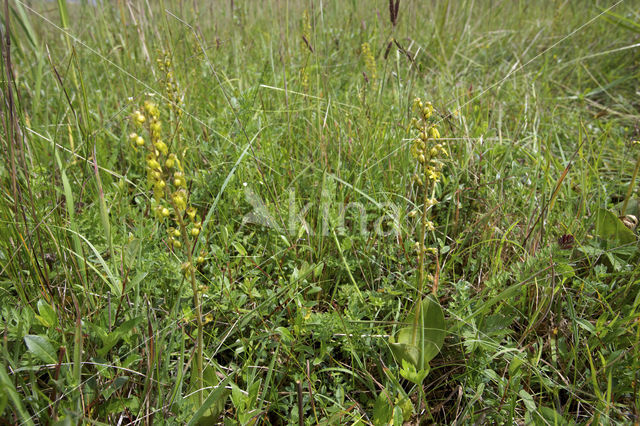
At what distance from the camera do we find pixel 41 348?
995mm

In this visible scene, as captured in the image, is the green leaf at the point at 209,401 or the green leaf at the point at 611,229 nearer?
the green leaf at the point at 209,401

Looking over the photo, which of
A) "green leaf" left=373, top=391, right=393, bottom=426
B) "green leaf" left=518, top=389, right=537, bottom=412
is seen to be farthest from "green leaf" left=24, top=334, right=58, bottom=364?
"green leaf" left=518, top=389, right=537, bottom=412

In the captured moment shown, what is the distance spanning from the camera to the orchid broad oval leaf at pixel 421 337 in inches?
46.5

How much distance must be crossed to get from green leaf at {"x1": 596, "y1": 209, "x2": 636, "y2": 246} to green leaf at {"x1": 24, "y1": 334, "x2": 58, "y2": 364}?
183 cm

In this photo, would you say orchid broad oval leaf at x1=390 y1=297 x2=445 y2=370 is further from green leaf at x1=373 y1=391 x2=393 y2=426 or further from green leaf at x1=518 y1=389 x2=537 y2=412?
green leaf at x1=518 y1=389 x2=537 y2=412

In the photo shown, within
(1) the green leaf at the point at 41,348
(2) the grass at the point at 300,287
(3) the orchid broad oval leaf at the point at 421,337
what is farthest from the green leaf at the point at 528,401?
(1) the green leaf at the point at 41,348

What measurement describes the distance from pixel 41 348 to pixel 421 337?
100 cm

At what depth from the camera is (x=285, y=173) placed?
1817mm

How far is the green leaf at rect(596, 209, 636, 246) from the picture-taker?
4.96 feet

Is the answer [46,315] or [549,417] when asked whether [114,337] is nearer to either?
[46,315]

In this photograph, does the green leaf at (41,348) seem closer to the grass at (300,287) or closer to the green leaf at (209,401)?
the grass at (300,287)

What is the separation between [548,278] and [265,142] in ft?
4.23

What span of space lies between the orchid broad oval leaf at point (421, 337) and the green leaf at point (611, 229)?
80 centimetres

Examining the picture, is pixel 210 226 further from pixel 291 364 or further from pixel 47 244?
pixel 291 364
